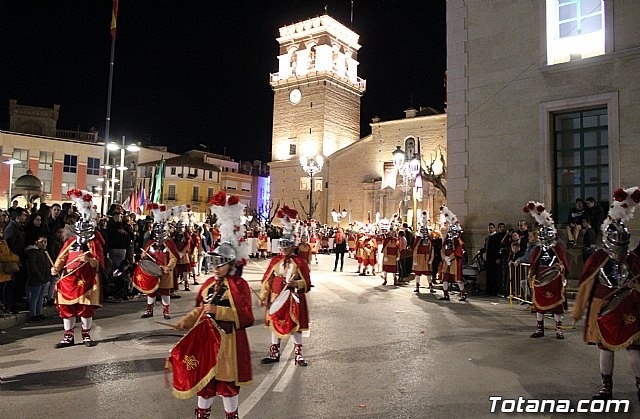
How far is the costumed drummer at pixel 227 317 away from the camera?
4262 millimetres

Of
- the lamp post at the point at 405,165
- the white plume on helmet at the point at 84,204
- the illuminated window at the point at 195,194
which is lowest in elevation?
the white plume on helmet at the point at 84,204

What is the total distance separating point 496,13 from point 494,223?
702 cm

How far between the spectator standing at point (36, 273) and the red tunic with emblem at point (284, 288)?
5.34 meters

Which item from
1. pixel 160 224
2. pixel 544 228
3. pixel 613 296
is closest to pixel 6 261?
pixel 160 224

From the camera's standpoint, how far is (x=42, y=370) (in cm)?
650

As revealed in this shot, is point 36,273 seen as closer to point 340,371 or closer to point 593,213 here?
point 340,371

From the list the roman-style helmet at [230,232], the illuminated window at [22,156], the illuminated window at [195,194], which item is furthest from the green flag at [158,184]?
the illuminated window at [195,194]

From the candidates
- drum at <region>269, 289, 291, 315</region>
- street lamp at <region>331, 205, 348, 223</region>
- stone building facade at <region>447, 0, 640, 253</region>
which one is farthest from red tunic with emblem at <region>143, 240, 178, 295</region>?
street lamp at <region>331, 205, 348, 223</region>

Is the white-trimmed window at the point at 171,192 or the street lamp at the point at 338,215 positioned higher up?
the white-trimmed window at the point at 171,192

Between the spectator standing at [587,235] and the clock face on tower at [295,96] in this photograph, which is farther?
the clock face on tower at [295,96]

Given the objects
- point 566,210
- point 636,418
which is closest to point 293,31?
point 566,210

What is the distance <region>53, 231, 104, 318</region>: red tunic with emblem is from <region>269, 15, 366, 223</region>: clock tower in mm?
46314

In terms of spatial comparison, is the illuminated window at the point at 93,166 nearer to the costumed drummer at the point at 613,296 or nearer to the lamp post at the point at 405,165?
the lamp post at the point at 405,165

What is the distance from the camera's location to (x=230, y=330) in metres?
4.44
